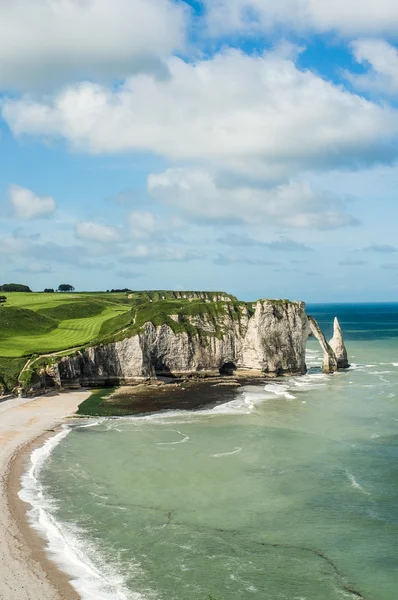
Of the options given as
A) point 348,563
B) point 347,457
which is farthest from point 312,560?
point 347,457

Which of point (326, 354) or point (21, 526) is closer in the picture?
point (21, 526)

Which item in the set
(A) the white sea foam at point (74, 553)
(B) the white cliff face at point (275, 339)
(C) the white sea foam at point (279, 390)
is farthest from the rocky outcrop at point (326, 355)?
(A) the white sea foam at point (74, 553)

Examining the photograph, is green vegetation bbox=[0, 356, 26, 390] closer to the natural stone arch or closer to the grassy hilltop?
the grassy hilltop

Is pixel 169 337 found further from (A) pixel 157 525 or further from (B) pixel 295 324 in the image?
(A) pixel 157 525

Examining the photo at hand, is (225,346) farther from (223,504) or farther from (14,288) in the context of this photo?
(14,288)

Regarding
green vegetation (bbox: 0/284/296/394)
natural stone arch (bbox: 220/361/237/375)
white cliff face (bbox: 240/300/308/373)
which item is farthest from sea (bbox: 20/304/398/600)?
natural stone arch (bbox: 220/361/237/375)

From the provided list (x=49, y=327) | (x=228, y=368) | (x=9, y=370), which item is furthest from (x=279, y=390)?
(x=49, y=327)
